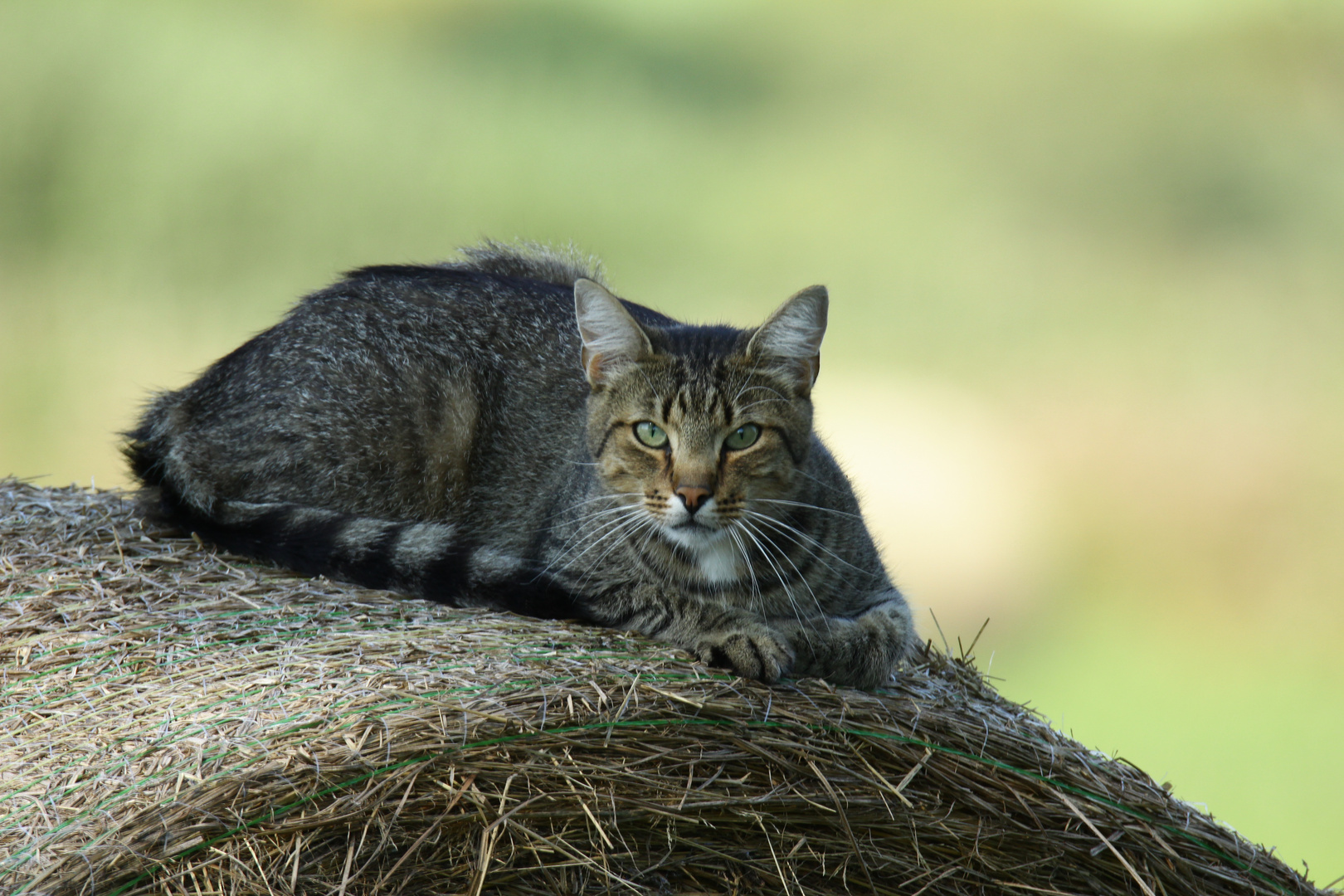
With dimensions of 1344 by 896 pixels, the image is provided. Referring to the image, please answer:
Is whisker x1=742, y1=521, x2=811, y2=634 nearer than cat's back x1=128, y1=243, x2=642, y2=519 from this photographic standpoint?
Yes

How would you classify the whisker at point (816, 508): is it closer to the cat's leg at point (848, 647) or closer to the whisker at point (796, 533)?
the whisker at point (796, 533)

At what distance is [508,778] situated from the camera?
1792 millimetres

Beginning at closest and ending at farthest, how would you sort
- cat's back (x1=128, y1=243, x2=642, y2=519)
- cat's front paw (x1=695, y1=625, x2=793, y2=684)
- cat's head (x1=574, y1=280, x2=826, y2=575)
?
cat's front paw (x1=695, y1=625, x2=793, y2=684), cat's head (x1=574, y1=280, x2=826, y2=575), cat's back (x1=128, y1=243, x2=642, y2=519)

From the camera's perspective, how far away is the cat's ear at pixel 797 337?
238 centimetres

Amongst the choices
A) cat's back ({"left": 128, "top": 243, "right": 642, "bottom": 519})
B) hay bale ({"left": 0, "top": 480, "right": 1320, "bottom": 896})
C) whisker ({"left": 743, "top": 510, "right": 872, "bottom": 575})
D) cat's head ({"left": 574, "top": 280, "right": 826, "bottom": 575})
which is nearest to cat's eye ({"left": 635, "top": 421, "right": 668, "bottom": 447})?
cat's head ({"left": 574, "top": 280, "right": 826, "bottom": 575})

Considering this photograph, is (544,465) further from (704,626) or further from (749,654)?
(749,654)

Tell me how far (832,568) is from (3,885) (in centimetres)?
173

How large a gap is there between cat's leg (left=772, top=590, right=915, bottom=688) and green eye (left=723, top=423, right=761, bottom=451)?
15.9 inches

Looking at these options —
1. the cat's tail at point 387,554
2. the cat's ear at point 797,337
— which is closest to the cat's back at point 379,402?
the cat's tail at point 387,554

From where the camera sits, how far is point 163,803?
67.7 inches

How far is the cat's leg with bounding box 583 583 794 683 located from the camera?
7.14 ft

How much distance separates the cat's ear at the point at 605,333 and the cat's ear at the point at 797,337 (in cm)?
27

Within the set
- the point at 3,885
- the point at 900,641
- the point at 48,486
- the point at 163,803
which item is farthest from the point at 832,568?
the point at 48,486

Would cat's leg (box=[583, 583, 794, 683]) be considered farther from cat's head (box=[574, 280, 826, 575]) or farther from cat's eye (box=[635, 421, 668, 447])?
cat's eye (box=[635, 421, 668, 447])
